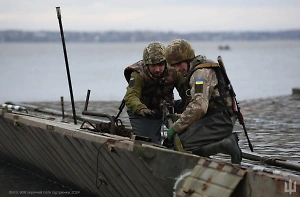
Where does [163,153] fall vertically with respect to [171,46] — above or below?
below

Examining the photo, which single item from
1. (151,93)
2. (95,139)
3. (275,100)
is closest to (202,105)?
(95,139)

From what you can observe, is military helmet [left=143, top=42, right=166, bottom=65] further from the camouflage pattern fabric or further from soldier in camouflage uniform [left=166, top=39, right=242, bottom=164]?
A: the camouflage pattern fabric

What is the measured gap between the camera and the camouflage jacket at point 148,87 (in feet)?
34.1

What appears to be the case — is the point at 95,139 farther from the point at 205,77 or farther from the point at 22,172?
the point at 22,172

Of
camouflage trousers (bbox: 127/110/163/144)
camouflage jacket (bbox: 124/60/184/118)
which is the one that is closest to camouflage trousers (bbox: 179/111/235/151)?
camouflage jacket (bbox: 124/60/184/118)

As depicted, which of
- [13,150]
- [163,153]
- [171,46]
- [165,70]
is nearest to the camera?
[163,153]

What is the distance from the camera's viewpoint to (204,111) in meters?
8.65

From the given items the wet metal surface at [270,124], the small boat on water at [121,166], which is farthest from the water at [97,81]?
the small boat on water at [121,166]

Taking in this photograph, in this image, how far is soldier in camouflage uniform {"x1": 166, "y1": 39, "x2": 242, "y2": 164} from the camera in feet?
28.6

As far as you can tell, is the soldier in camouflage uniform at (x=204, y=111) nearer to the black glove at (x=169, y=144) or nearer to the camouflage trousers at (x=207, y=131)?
the camouflage trousers at (x=207, y=131)

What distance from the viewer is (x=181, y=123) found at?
29.0 ft

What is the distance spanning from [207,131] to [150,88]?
1.85 meters

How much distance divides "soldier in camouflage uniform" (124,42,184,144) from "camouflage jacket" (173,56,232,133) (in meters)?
1.30

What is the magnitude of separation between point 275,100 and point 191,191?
50.9 ft
